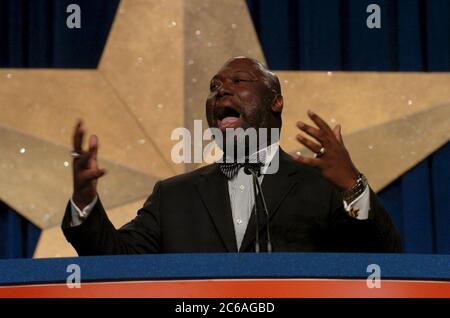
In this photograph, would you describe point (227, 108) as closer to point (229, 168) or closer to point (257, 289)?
point (229, 168)

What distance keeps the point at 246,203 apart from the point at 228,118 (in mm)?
139

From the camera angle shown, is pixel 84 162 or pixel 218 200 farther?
pixel 218 200

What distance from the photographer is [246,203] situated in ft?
5.03

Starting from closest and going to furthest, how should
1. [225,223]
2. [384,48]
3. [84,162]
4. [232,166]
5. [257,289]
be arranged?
[257,289]
[84,162]
[225,223]
[232,166]
[384,48]

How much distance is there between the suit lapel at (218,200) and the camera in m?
1.45

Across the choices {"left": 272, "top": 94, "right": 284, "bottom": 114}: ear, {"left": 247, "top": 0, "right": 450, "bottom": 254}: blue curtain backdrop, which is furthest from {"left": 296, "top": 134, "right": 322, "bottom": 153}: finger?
{"left": 247, "top": 0, "right": 450, "bottom": 254}: blue curtain backdrop

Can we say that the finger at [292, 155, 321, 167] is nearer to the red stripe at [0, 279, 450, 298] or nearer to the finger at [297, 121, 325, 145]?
the finger at [297, 121, 325, 145]

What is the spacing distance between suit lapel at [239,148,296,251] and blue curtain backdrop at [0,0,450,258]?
1144 millimetres

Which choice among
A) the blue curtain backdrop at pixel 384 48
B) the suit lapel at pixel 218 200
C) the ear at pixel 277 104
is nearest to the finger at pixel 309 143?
the suit lapel at pixel 218 200

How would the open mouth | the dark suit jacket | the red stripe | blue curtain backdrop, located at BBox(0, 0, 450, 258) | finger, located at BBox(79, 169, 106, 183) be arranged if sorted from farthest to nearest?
blue curtain backdrop, located at BBox(0, 0, 450, 258)
the open mouth
the dark suit jacket
finger, located at BBox(79, 169, 106, 183)
the red stripe

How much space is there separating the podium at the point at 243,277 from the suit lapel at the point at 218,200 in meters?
0.45

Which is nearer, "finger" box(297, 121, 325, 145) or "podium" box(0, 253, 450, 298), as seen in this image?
"podium" box(0, 253, 450, 298)

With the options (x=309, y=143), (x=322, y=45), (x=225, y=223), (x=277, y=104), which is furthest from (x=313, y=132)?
(x=322, y=45)

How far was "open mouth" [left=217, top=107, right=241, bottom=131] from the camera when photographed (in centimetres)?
152
